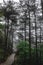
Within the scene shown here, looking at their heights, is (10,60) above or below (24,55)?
below

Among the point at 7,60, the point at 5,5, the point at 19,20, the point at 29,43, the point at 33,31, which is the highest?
the point at 5,5

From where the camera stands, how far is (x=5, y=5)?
16.7 ft

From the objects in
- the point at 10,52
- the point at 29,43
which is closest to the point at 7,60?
the point at 10,52

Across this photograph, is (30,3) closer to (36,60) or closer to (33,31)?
(33,31)

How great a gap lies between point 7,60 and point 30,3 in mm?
1746

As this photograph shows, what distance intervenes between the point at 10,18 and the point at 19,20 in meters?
0.29

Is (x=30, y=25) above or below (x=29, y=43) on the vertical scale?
above

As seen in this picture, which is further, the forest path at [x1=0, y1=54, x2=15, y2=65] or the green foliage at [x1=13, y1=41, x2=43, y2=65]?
the forest path at [x1=0, y1=54, x2=15, y2=65]

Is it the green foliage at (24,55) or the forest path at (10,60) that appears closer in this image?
the green foliage at (24,55)

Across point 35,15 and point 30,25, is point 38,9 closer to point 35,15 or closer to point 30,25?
point 35,15

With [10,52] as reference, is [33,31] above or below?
above

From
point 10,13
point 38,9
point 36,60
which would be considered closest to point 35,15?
point 38,9

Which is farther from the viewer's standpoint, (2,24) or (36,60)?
(2,24)

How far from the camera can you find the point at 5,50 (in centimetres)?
512
